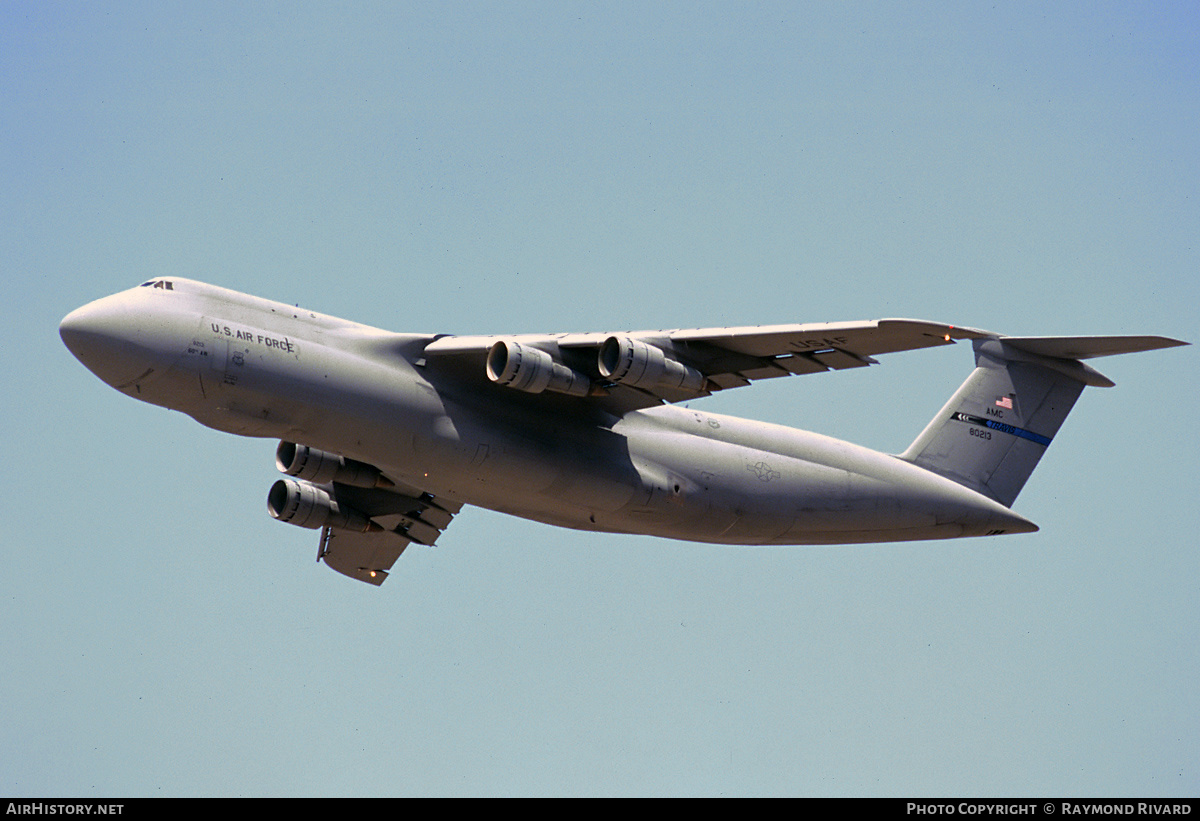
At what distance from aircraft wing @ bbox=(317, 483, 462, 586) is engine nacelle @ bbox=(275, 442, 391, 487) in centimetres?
140

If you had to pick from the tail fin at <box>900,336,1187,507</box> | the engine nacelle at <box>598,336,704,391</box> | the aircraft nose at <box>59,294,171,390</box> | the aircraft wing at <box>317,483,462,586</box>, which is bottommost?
the aircraft wing at <box>317,483,462,586</box>

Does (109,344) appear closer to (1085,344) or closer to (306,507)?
(306,507)

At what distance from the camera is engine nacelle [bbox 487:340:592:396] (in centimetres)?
1578

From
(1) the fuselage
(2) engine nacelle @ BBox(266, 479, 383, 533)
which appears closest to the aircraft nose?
(1) the fuselage

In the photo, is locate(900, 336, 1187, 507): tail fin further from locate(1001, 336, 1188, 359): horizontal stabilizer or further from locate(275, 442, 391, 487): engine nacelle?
locate(275, 442, 391, 487): engine nacelle

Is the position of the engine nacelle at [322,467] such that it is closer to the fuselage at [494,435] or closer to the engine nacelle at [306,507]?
the engine nacelle at [306,507]

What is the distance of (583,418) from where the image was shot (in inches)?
672

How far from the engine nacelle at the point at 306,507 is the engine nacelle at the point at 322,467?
1.14 m

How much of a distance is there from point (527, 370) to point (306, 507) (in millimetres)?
4708

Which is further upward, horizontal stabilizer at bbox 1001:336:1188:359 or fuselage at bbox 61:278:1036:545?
horizontal stabilizer at bbox 1001:336:1188:359

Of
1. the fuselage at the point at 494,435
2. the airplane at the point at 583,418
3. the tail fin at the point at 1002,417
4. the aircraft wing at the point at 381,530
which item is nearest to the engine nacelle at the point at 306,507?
the airplane at the point at 583,418
